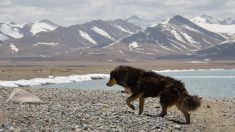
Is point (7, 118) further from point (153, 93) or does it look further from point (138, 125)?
point (153, 93)

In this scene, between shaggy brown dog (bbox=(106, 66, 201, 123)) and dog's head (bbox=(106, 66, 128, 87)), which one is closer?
shaggy brown dog (bbox=(106, 66, 201, 123))

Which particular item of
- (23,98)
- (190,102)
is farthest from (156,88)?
(23,98)

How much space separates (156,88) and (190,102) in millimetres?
1608

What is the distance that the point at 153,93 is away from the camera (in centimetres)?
2031

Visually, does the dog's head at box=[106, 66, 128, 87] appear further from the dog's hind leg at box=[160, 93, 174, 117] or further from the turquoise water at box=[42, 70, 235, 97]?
the turquoise water at box=[42, 70, 235, 97]

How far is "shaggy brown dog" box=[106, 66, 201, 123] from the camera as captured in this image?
1952 centimetres

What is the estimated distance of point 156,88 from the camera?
20266 millimetres

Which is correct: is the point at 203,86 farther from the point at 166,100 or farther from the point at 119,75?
the point at 166,100

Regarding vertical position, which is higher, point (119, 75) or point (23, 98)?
point (119, 75)

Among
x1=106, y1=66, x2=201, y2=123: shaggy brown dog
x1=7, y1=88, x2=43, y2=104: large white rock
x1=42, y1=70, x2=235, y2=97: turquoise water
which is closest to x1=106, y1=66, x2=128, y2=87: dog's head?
x1=106, y1=66, x2=201, y2=123: shaggy brown dog

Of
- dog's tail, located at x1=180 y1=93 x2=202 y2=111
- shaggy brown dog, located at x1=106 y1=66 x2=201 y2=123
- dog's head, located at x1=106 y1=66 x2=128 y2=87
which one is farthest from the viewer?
dog's head, located at x1=106 y1=66 x2=128 y2=87

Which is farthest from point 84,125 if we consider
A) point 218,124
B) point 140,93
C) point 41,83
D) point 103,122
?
point 41,83

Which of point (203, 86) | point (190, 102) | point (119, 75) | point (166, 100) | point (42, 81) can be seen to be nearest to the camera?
point (190, 102)

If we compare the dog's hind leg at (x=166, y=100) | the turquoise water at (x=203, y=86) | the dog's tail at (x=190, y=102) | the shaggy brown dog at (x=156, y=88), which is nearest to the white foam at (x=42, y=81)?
the turquoise water at (x=203, y=86)
